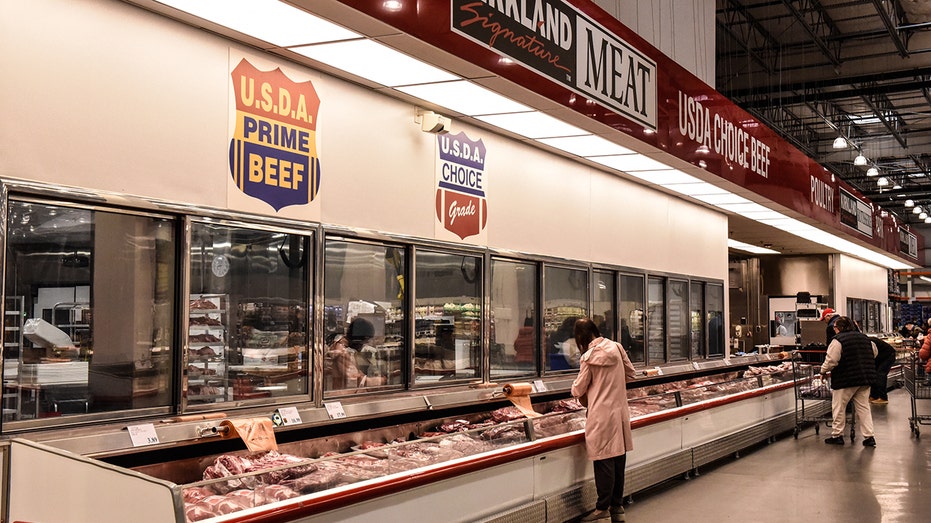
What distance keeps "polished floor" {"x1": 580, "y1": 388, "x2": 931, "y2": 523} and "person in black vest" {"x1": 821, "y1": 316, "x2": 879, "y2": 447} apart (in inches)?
10.2

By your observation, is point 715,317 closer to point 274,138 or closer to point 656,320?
point 656,320

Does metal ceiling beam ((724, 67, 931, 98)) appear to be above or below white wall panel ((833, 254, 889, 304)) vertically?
above

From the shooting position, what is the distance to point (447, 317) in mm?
7023

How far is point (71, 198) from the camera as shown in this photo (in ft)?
13.5

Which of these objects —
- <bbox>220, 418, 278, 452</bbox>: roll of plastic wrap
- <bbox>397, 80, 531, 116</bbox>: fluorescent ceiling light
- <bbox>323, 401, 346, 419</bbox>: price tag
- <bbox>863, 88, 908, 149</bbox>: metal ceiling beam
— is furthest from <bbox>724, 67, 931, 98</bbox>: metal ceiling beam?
<bbox>220, 418, 278, 452</bbox>: roll of plastic wrap

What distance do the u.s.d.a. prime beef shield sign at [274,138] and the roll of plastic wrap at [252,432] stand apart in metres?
1.26

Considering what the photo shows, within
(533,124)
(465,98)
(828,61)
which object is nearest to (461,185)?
(533,124)

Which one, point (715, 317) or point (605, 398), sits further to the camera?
point (715, 317)

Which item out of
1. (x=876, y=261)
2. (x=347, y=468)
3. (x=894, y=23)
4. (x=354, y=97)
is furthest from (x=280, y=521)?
(x=876, y=261)

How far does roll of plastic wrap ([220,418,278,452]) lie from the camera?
15.2 ft

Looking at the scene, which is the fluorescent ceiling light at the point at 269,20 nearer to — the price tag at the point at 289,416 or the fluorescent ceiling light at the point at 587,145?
the price tag at the point at 289,416

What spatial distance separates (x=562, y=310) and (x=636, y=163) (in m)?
1.57

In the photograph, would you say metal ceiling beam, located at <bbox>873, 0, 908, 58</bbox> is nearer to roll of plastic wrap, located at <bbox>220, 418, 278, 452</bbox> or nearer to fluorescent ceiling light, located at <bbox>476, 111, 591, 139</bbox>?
fluorescent ceiling light, located at <bbox>476, 111, 591, 139</bbox>

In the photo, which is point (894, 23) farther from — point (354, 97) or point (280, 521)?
point (280, 521)
